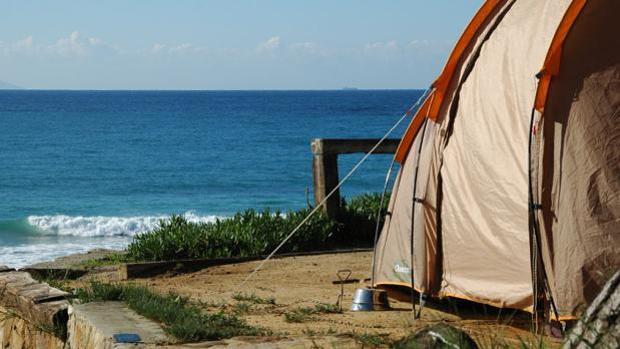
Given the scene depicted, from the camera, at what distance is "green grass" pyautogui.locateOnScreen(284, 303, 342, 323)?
836cm

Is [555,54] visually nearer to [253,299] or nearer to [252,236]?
Answer: [253,299]

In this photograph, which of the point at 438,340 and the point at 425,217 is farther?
the point at 425,217

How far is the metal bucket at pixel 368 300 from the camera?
902cm

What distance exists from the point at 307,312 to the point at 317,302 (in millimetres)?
685

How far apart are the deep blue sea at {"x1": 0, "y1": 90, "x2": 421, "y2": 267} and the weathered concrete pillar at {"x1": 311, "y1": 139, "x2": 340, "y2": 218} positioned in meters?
7.08

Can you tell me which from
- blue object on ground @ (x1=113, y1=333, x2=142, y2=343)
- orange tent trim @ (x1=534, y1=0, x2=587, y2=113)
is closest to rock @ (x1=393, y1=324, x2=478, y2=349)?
blue object on ground @ (x1=113, y1=333, x2=142, y2=343)


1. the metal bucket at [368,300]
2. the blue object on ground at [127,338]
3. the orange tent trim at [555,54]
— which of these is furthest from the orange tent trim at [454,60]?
the blue object on ground at [127,338]

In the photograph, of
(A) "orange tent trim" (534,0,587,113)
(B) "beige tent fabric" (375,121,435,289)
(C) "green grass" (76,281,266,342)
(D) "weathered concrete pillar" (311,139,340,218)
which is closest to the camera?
(C) "green grass" (76,281,266,342)

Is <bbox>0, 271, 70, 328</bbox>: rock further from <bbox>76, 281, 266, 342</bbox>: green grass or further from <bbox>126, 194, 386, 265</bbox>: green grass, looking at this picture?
<bbox>126, 194, 386, 265</bbox>: green grass

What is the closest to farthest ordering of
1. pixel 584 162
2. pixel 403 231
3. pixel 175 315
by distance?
pixel 175 315
pixel 584 162
pixel 403 231

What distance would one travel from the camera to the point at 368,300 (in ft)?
29.7

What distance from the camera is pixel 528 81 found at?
8.29 metres

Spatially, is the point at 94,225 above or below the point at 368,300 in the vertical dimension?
below

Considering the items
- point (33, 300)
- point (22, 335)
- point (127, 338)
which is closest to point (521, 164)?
point (127, 338)
